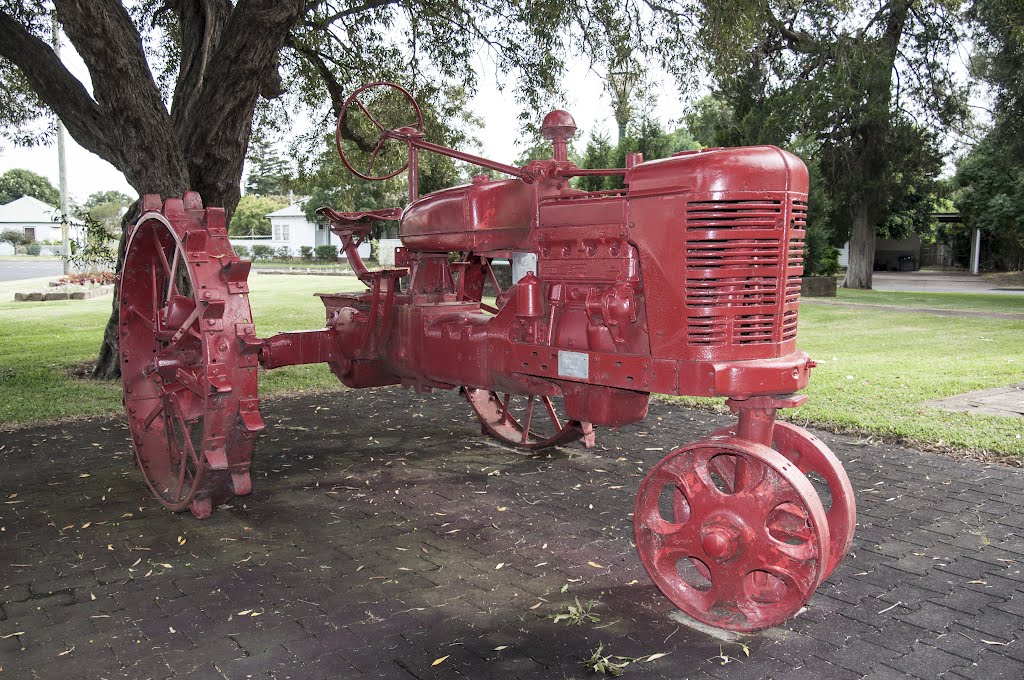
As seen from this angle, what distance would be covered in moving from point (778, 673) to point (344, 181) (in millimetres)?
10447

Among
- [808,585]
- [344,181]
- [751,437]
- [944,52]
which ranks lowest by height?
[808,585]

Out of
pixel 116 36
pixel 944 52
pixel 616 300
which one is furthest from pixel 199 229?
pixel 944 52

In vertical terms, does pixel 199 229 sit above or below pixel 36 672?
above

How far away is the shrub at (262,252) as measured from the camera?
143 ft

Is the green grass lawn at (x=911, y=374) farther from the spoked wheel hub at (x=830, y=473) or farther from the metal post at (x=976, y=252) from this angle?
the metal post at (x=976, y=252)

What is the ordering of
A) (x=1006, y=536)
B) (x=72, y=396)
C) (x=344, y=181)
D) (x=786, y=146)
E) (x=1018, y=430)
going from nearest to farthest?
(x=1006, y=536) < (x=1018, y=430) < (x=72, y=396) < (x=344, y=181) < (x=786, y=146)

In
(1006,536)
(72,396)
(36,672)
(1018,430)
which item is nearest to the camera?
(36,672)

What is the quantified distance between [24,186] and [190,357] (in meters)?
84.0

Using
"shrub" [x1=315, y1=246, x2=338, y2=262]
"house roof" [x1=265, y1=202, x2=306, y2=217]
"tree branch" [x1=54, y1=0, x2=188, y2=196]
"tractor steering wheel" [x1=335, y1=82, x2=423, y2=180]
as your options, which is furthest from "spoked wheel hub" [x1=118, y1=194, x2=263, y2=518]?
"house roof" [x1=265, y1=202, x2=306, y2=217]

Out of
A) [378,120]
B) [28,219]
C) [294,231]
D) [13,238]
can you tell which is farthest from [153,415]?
[28,219]

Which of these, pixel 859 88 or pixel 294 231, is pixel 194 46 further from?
pixel 294 231

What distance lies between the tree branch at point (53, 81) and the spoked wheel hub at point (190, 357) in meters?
3.16

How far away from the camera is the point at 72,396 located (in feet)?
23.3

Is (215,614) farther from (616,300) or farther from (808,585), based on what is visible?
(808,585)
